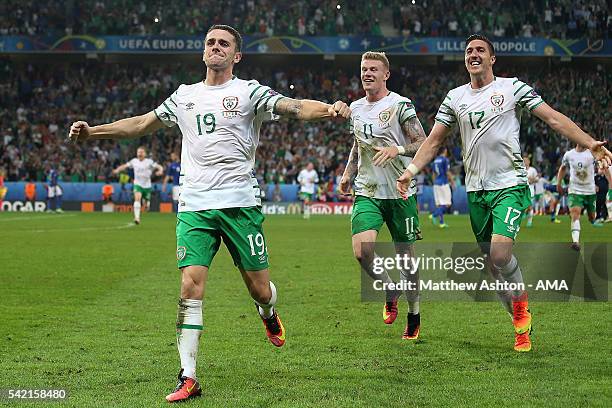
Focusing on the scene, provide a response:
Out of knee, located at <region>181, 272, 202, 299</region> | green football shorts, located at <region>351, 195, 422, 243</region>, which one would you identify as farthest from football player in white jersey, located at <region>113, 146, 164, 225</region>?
knee, located at <region>181, 272, 202, 299</region>

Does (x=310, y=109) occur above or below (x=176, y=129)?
below

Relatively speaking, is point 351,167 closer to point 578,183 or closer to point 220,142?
point 220,142

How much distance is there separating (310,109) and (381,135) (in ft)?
→ 8.74

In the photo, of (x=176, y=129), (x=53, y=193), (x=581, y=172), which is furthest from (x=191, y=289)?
(x=176, y=129)

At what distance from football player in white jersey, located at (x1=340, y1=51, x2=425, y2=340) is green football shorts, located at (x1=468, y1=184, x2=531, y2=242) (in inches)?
32.8

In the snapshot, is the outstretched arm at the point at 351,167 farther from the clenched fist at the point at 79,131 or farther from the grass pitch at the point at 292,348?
the clenched fist at the point at 79,131

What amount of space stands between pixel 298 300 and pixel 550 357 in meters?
4.35

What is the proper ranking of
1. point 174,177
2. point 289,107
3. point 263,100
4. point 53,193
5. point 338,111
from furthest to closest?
point 53,193 → point 174,177 → point 263,100 → point 289,107 → point 338,111

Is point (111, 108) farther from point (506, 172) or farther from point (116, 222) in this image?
point (506, 172)

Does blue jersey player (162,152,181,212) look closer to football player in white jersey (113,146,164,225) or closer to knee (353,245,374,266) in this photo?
football player in white jersey (113,146,164,225)

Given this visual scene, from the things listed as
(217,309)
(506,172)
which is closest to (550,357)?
(506,172)

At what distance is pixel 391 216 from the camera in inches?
349

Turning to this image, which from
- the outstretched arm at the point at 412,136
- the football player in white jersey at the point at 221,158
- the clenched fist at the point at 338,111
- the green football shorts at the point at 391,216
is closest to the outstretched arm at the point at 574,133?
the outstretched arm at the point at 412,136

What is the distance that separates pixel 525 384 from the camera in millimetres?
6070
